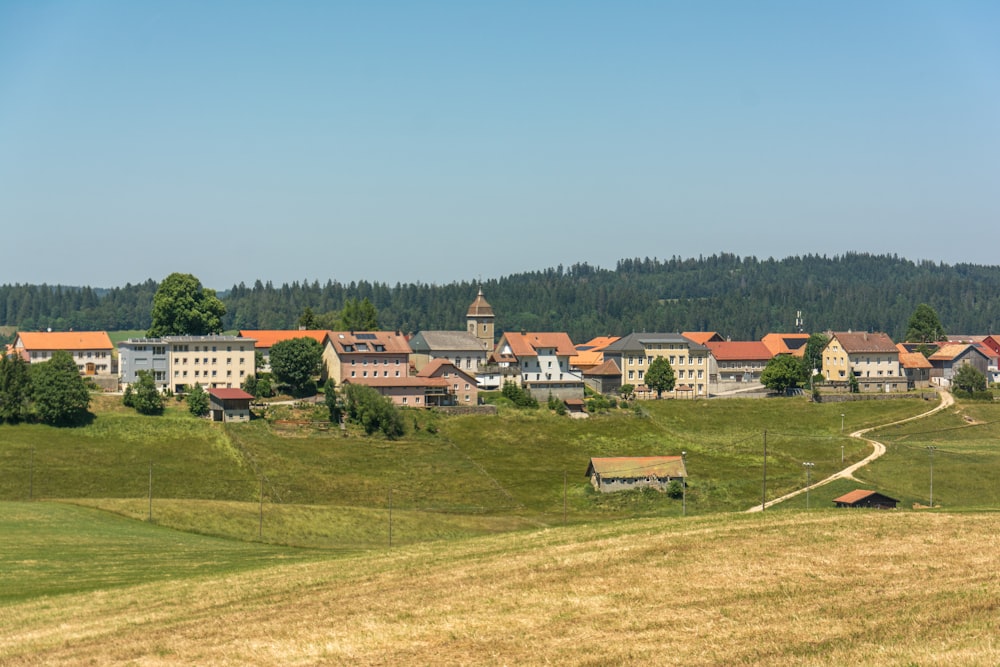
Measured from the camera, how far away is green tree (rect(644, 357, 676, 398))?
13088 centimetres

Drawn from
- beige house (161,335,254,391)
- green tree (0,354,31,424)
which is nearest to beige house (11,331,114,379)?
beige house (161,335,254,391)

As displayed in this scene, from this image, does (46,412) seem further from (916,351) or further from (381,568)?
(916,351)

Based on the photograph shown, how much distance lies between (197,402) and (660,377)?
53045 mm

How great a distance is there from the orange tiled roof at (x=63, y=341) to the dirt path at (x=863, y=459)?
80802 mm

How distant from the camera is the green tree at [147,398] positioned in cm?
10119

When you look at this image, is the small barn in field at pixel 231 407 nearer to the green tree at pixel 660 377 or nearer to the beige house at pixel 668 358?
the green tree at pixel 660 377

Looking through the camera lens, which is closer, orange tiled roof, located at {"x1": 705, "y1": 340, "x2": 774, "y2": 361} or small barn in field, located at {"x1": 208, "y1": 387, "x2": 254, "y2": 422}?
small barn in field, located at {"x1": 208, "y1": 387, "x2": 254, "y2": 422}

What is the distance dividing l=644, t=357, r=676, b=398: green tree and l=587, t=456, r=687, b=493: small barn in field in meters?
42.1

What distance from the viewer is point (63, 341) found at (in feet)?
422

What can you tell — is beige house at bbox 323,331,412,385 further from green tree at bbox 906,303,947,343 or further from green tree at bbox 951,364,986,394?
green tree at bbox 906,303,947,343

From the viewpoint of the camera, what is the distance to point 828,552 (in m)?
40.3

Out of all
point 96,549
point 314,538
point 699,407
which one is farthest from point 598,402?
point 96,549

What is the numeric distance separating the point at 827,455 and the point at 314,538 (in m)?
49.0

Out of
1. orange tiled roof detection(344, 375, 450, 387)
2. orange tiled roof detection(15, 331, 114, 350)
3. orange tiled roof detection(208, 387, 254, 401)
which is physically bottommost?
orange tiled roof detection(208, 387, 254, 401)
